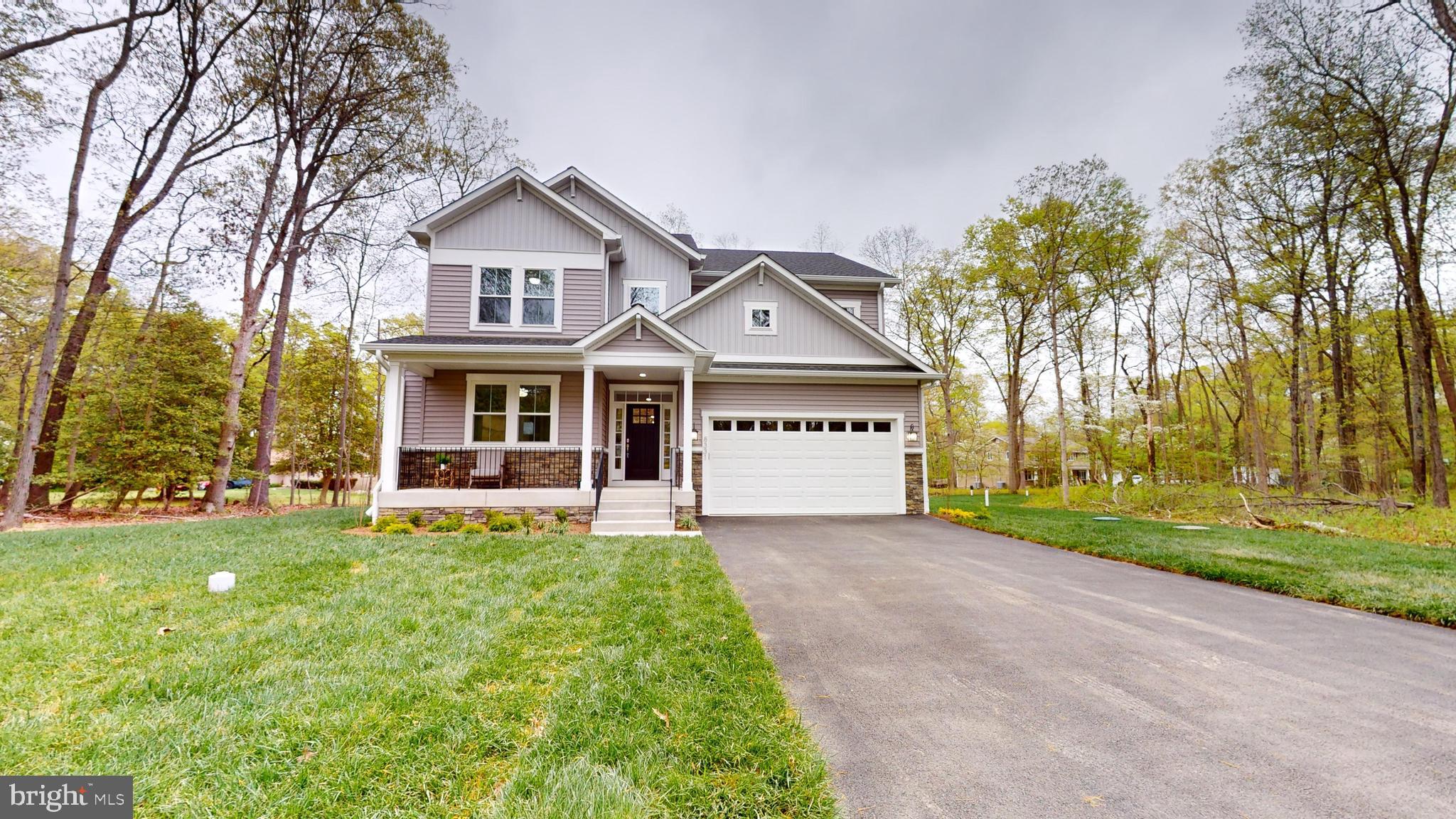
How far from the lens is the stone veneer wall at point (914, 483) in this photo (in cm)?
1248

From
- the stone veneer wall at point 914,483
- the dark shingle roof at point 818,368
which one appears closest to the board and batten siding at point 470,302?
the dark shingle roof at point 818,368

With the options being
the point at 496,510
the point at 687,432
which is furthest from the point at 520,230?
the point at 496,510

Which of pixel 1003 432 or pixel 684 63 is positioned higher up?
pixel 684 63

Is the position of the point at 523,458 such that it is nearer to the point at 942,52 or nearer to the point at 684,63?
the point at 684,63

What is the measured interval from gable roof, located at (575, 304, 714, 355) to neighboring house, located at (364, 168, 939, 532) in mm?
34

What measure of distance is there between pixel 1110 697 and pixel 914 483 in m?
9.88

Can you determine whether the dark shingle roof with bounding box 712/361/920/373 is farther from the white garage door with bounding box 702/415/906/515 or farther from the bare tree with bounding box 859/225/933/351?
the bare tree with bounding box 859/225/933/351

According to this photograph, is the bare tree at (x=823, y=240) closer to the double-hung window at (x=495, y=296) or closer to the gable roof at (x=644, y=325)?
the double-hung window at (x=495, y=296)

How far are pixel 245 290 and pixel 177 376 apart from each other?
2.43m

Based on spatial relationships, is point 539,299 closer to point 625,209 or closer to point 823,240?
point 625,209

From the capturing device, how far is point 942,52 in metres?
14.8

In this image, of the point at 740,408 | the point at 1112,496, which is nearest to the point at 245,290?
the point at 740,408

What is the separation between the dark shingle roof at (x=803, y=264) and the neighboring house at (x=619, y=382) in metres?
2.11

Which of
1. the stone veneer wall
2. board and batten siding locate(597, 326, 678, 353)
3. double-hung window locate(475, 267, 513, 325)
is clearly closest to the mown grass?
the stone veneer wall
